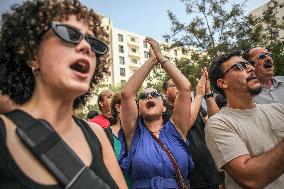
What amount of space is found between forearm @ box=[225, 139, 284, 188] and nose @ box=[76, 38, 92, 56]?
156 cm

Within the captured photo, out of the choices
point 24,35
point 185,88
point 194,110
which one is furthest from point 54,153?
point 194,110

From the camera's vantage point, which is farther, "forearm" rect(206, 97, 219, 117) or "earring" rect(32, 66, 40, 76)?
"forearm" rect(206, 97, 219, 117)

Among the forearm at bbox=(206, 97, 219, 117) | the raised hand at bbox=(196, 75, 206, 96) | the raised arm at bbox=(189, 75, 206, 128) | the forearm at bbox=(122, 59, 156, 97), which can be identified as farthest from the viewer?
the forearm at bbox=(206, 97, 219, 117)

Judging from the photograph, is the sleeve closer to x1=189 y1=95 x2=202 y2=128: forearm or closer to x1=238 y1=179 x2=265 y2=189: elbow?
A: x1=238 y1=179 x2=265 y2=189: elbow

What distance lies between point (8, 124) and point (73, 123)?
439 millimetres

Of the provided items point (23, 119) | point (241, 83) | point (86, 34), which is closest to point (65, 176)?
point (23, 119)

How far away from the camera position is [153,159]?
11.3 feet

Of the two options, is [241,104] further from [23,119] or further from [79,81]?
[23,119]

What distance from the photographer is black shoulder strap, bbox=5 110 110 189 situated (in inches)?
58.3

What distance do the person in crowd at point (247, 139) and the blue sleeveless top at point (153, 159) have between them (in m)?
0.66

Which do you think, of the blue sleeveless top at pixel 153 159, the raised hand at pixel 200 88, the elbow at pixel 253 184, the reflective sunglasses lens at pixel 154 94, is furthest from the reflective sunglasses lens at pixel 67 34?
the raised hand at pixel 200 88

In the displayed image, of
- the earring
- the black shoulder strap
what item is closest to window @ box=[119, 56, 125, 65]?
the earring

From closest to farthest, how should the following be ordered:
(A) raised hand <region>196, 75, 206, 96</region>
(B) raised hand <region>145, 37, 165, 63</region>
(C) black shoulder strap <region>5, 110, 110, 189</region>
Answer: (C) black shoulder strap <region>5, 110, 110, 189</region> < (B) raised hand <region>145, 37, 165, 63</region> < (A) raised hand <region>196, 75, 206, 96</region>

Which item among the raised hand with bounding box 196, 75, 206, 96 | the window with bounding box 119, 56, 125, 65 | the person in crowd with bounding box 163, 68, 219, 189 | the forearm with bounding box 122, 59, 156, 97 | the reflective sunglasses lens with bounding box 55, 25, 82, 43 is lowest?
the person in crowd with bounding box 163, 68, 219, 189
